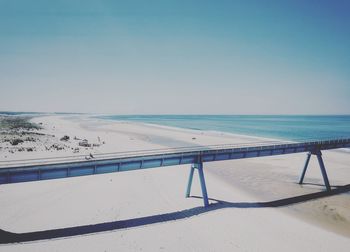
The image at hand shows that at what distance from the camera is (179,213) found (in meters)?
17.5

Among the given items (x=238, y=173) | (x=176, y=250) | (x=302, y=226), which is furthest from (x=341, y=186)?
(x=176, y=250)

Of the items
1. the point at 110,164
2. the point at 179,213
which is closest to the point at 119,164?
the point at 110,164

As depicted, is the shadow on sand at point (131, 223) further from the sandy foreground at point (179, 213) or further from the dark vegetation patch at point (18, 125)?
the dark vegetation patch at point (18, 125)

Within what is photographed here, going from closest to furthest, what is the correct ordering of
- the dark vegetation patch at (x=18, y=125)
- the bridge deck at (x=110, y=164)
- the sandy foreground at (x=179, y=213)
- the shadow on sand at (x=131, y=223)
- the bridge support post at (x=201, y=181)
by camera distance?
the sandy foreground at (x=179, y=213) < the shadow on sand at (x=131, y=223) < the bridge deck at (x=110, y=164) < the bridge support post at (x=201, y=181) < the dark vegetation patch at (x=18, y=125)

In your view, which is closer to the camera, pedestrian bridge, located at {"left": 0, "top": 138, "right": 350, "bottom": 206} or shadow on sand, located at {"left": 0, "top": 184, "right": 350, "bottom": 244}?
shadow on sand, located at {"left": 0, "top": 184, "right": 350, "bottom": 244}

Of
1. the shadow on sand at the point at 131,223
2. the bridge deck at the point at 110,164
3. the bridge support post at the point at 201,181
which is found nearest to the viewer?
the shadow on sand at the point at 131,223

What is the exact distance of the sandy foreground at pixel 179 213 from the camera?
44.4ft

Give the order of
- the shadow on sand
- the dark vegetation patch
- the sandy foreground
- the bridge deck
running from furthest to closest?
the dark vegetation patch → the bridge deck → the shadow on sand → the sandy foreground

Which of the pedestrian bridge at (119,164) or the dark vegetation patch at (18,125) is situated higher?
the pedestrian bridge at (119,164)

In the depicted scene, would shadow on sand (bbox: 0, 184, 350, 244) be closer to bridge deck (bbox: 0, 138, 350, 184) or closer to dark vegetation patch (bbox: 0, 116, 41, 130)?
bridge deck (bbox: 0, 138, 350, 184)

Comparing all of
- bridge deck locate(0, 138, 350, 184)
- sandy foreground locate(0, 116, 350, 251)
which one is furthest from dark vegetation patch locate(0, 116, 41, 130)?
bridge deck locate(0, 138, 350, 184)

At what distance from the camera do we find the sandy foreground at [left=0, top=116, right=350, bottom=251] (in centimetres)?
1354

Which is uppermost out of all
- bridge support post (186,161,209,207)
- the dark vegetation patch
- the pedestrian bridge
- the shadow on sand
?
the pedestrian bridge

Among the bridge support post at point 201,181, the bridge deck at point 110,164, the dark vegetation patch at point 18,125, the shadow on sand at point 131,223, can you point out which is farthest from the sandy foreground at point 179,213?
the dark vegetation patch at point 18,125
